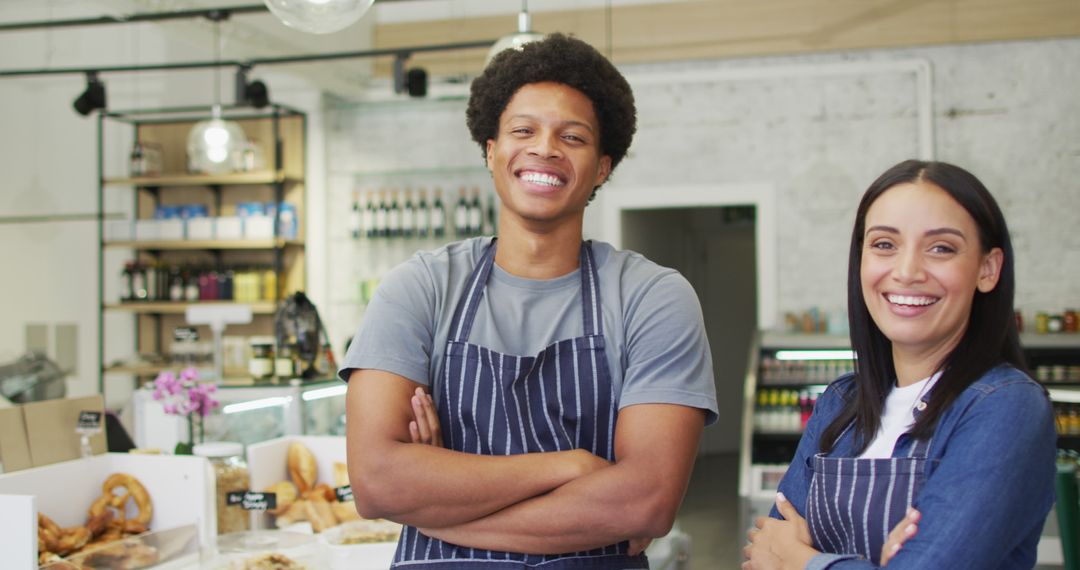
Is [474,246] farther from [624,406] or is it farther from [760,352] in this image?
[760,352]

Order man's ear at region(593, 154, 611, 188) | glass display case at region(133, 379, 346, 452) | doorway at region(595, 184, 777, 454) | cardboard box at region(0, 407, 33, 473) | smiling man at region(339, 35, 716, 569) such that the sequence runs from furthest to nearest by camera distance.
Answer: doorway at region(595, 184, 777, 454), glass display case at region(133, 379, 346, 452), cardboard box at region(0, 407, 33, 473), man's ear at region(593, 154, 611, 188), smiling man at region(339, 35, 716, 569)

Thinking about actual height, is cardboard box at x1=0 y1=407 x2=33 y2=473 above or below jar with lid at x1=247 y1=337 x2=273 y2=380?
below

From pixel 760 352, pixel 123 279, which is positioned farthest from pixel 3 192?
pixel 760 352

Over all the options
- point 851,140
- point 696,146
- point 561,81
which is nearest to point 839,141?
point 851,140

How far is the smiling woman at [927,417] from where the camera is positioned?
4.21 ft

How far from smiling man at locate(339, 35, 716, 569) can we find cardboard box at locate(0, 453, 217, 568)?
1428 millimetres

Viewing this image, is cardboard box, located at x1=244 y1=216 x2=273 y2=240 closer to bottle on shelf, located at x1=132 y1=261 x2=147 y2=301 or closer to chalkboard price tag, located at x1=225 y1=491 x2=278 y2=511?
bottle on shelf, located at x1=132 y1=261 x2=147 y2=301

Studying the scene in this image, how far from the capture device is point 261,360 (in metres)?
3.94

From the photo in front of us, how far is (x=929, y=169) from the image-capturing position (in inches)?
57.9

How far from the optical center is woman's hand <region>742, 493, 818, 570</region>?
1486 mm

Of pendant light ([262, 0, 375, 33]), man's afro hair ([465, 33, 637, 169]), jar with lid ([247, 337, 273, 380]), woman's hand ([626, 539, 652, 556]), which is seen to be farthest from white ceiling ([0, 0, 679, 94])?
woman's hand ([626, 539, 652, 556])

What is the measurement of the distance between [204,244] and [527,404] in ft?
21.4

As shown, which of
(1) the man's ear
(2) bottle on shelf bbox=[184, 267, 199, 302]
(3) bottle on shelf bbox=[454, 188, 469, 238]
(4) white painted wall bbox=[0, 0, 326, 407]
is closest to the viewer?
(1) the man's ear

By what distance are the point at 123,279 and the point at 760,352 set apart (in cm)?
498
